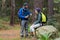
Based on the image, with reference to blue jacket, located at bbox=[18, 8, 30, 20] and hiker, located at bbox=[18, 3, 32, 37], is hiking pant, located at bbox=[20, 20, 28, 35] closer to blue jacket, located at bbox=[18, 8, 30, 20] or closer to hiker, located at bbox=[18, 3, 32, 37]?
hiker, located at bbox=[18, 3, 32, 37]

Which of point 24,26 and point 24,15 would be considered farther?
point 24,26

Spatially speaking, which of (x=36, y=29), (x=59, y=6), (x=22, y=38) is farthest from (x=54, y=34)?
(x=59, y=6)

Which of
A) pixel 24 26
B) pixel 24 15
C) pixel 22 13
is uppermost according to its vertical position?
pixel 22 13

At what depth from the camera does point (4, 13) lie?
1364 inches

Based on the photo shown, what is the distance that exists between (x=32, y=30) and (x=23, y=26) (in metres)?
1.21

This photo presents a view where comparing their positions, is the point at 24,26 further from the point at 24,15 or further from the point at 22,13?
the point at 22,13

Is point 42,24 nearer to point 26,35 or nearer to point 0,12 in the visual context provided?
point 26,35

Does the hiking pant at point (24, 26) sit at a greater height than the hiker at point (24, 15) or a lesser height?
lesser

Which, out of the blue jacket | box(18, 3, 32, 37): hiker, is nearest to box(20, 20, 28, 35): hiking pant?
box(18, 3, 32, 37): hiker

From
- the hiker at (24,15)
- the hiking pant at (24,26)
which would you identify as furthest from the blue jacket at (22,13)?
the hiking pant at (24,26)

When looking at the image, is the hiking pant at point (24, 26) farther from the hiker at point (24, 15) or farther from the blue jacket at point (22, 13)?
the blue jacket at point (22, 13)

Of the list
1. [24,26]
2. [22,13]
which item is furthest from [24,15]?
[24,26]

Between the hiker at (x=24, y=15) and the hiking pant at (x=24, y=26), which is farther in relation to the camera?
the hiking pant at (x=24, y=26)

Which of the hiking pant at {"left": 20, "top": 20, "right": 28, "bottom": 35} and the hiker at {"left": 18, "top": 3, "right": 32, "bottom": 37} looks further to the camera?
the hiking pant at {"left": 20, "top": 20, "right": 28, "bottom": 35}
